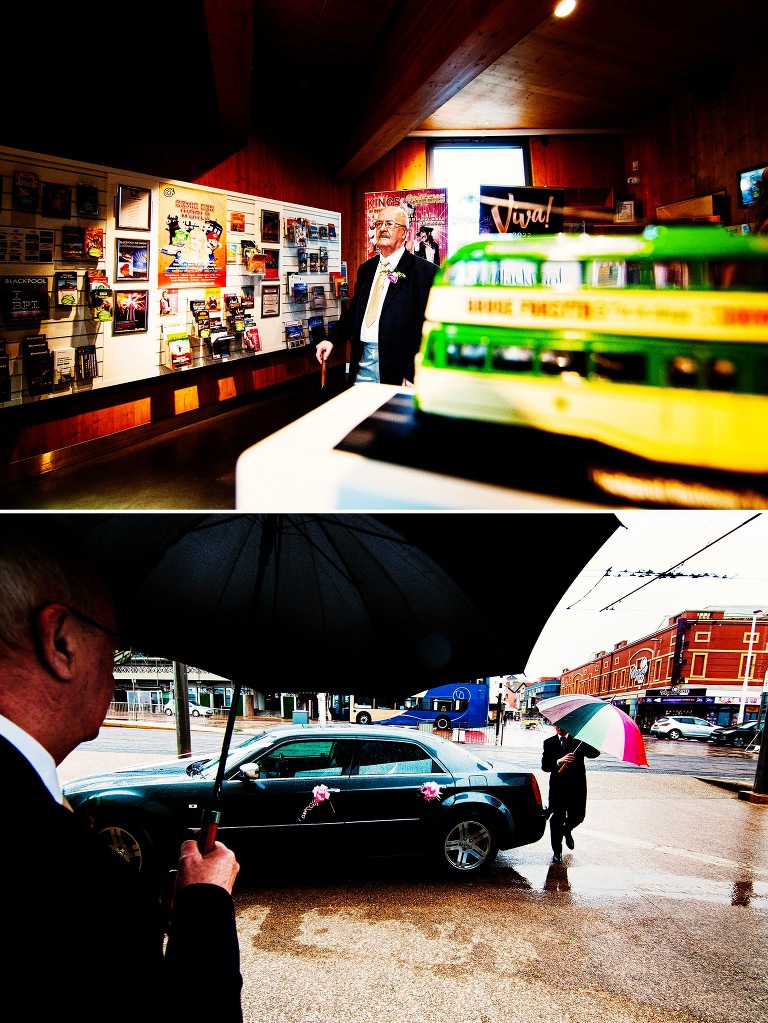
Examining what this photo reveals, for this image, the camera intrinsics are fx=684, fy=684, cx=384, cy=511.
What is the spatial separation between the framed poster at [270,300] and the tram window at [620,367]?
0.88m

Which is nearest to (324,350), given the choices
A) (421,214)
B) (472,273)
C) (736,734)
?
(421,214)

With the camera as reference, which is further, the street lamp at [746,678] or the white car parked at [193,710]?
the street lamp at [746,678]

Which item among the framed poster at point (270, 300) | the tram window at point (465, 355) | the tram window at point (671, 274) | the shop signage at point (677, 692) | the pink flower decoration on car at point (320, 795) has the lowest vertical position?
the pink flower decoration on car at point (320, 795)

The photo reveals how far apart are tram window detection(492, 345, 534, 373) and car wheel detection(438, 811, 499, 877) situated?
10.7ft

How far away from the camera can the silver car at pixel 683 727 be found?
455 cm

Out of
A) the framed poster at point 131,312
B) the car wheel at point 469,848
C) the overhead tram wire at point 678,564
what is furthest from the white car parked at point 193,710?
the overhead tram wire at point 678,564

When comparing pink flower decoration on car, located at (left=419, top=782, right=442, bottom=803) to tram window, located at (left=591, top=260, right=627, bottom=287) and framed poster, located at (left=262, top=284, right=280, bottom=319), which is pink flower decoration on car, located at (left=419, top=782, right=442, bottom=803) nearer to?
framed poster, located at (left=262, top=284, right=280, bottom=319)

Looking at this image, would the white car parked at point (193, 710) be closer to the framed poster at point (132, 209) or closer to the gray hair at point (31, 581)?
the framed poster at point (132, 209)

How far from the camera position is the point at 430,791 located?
354 centimetres

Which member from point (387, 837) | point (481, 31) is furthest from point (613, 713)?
point (481, 31)

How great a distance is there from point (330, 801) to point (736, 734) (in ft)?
11.7

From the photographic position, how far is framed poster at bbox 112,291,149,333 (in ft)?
6.89

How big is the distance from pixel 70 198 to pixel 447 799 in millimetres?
3139

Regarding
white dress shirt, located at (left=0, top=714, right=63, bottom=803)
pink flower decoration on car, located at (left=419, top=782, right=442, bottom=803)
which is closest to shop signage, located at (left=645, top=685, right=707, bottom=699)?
pink flower decoration on car, located at (left=419, top=782, right=442, bottom=803)
